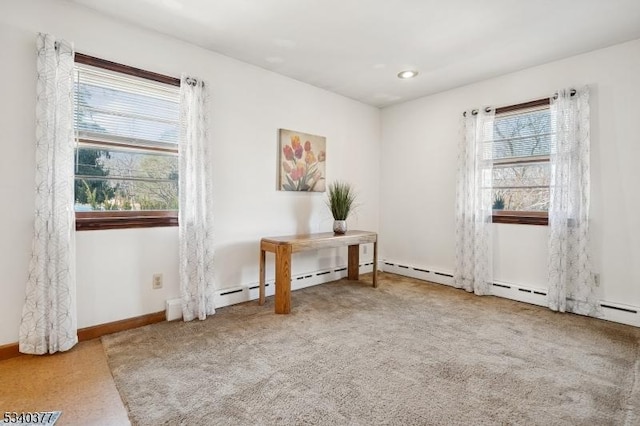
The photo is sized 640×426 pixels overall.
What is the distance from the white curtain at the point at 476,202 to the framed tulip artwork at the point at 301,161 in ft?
5.42

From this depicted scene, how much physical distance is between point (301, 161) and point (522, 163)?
7.85 ft

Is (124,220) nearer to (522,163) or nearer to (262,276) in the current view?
(262,276)

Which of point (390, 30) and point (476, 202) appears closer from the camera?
point (390, 30)

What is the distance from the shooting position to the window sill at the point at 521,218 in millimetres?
3143

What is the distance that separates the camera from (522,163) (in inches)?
130

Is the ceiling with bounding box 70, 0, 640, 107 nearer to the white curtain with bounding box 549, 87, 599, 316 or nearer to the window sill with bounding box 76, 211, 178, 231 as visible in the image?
the white curtain with bounding box 549, 87, 599, 316

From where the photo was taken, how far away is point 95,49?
2.31m

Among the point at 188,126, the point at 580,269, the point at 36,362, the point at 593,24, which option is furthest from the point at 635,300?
the point at 36,362

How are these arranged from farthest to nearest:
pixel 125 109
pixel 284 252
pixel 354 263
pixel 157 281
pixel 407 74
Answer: pixel 354 263 < pixel 407 74 < pixel 284 252 < pixel 157 281 < pixel 125 109

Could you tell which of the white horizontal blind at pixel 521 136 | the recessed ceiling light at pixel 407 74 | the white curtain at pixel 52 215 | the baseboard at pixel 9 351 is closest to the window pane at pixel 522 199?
the white horizontal blind at pixel 521 136

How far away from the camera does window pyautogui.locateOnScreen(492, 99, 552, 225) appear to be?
3.17 meters

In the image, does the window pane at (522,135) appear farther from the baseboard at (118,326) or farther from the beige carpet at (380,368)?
the baseboard at (118,326)

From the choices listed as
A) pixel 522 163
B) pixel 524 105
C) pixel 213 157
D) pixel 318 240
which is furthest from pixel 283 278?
pixel 524 105

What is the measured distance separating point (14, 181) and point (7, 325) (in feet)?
3.06
